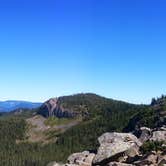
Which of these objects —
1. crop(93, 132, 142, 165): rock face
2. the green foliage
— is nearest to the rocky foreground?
→ crop(93, 132, 142, 165): rock face

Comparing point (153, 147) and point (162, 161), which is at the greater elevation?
point (153, 147)

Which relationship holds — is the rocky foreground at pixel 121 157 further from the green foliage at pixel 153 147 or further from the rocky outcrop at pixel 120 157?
the green foliage at pixel 153 147

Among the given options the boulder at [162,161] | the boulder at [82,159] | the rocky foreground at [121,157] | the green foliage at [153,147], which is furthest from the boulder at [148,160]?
the boulder at [82,159]

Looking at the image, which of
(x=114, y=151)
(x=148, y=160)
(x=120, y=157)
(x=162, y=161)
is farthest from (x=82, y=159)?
(x=162, y=161)

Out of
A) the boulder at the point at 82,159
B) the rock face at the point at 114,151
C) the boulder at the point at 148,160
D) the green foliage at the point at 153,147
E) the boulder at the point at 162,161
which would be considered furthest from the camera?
the boulder at the point at 82,159

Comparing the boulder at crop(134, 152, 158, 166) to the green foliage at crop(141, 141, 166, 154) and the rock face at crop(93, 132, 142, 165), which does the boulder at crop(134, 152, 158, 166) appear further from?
the rock face at crop(93, 132, 142, 165)

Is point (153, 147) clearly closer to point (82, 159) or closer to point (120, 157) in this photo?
point (120, 157)

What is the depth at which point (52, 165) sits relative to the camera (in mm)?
70875

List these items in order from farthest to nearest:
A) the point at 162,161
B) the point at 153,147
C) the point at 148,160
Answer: the point at 153,147 → the point at 148,160 → the point at 162,161

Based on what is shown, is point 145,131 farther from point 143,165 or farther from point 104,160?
point 143,165

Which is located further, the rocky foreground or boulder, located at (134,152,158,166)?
the rocky foreground

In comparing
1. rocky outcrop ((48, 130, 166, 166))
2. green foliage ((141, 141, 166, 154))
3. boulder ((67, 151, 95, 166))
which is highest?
green foliage ((141, 141, 166, 154))

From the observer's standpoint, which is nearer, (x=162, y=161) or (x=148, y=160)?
(x=162, y=161)

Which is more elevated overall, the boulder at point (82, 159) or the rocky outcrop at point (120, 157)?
the rocky outcrop at point (120, 157)
